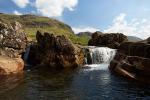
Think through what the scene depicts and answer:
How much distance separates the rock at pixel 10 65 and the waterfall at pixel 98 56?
23.0 metres

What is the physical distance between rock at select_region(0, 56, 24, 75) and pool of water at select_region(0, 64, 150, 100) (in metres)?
3.38

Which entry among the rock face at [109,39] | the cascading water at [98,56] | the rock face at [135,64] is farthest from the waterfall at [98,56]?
the rock face at [109,39]

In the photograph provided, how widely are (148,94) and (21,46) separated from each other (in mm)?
36294

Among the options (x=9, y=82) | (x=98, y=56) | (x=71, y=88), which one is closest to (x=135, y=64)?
(x=71, y=88)

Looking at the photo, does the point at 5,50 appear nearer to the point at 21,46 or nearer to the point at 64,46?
the point at 21,46

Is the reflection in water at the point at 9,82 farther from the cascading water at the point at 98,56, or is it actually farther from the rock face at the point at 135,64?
the cascading water at the point at 98,56

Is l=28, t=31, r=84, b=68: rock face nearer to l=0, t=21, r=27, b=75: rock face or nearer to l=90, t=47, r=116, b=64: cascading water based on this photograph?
l=90, t=47, r=116, b=64: cascading water

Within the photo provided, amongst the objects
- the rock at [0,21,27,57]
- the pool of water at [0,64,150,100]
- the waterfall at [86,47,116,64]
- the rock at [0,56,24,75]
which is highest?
the rock at [0,21,27,57]

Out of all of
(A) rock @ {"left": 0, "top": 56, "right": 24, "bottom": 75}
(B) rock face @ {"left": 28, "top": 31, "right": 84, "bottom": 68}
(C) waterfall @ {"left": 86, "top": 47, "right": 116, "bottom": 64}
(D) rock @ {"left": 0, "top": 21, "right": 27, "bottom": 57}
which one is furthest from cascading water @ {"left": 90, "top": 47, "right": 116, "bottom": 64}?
(A) rock @ {"left": 0, "top": 56, "right": 24, "bottom": 75}

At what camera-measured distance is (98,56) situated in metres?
77.3

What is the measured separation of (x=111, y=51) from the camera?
7875 centimetres

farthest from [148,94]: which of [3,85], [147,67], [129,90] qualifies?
[3,85]

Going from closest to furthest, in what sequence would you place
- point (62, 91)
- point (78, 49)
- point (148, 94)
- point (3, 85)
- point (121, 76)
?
1. point (148, 94)
2. point (62, 91)
3. point (3, 85)
4. point (121, 76)
5. point (78, 49)

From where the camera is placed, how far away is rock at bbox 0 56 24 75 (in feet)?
177
